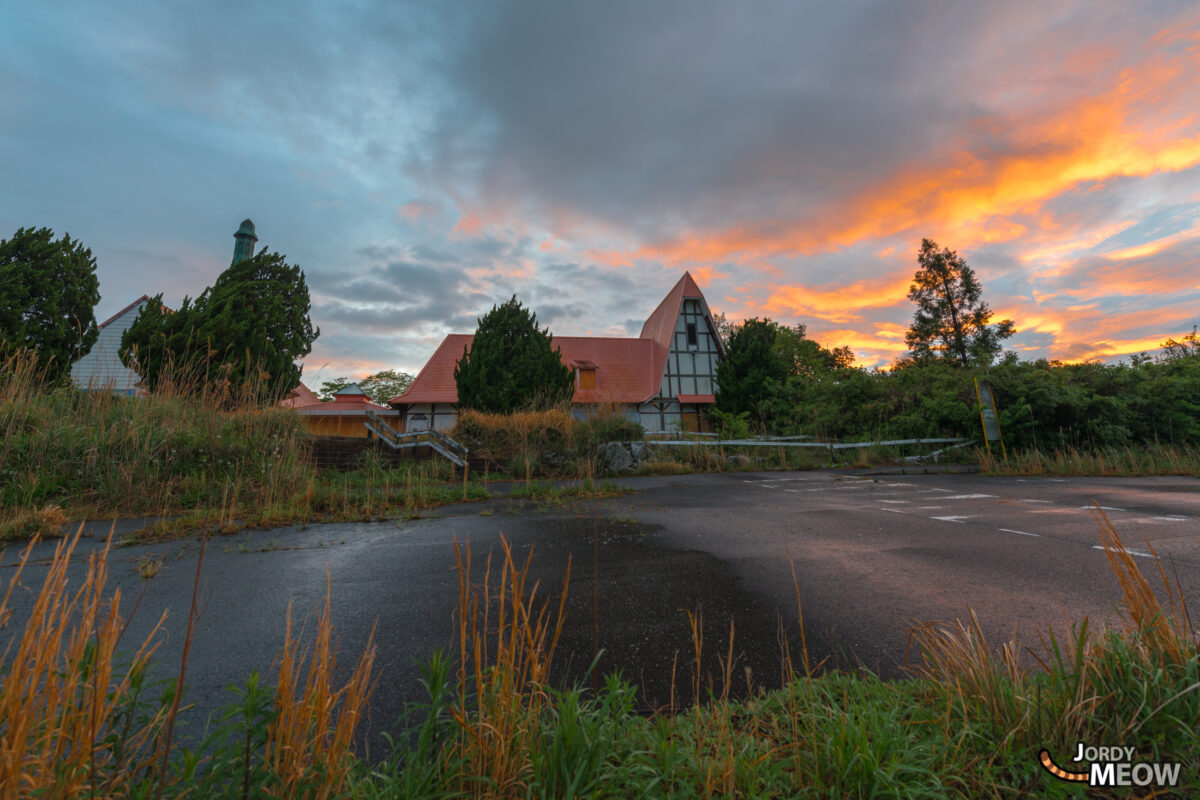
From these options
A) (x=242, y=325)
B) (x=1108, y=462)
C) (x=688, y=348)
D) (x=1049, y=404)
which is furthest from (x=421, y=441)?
(x=688, y=348)

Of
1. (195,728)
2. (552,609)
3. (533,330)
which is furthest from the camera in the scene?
(533,330)

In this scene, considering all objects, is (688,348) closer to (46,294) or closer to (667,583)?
(667,583)

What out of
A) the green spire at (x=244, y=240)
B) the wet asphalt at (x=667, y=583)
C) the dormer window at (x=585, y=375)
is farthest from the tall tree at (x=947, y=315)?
the green spire at (x=244, y=240)

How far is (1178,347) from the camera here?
18.5m

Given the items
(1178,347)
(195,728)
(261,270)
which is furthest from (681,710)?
(1178,347)

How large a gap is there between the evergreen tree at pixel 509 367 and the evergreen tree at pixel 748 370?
23.5 feet

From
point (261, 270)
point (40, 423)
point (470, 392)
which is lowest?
point (40, 423)

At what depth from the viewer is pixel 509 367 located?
18.1 m

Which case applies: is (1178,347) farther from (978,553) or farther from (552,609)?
(552,609)

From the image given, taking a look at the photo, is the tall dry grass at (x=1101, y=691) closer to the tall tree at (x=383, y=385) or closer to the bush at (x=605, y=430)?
the bush at (x=605, y=430)

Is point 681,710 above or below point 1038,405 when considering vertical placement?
below

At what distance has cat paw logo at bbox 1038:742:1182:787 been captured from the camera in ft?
3.75

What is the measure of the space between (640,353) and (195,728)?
26.6m

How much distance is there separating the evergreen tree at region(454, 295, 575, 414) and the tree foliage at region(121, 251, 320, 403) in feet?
19.8
